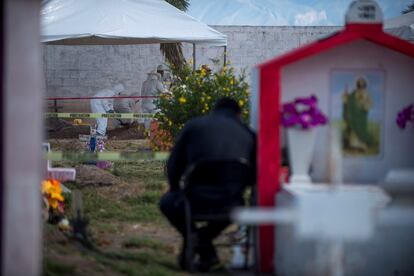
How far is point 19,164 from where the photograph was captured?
4527 mm

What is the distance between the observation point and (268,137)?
20.3 feet

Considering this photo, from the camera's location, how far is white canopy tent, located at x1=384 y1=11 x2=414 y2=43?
13292 millimetres

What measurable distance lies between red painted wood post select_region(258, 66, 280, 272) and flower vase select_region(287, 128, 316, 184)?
12 centimetres

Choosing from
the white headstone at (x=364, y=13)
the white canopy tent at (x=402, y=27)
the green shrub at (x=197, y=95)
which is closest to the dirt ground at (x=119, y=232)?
the green shrub at (x=197, y=95)

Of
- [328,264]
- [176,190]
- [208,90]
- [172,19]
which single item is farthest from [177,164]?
[172,19]

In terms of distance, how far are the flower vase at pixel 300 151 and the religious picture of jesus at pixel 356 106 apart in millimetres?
434

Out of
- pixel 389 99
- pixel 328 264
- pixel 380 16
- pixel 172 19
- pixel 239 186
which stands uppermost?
pixel 172 19

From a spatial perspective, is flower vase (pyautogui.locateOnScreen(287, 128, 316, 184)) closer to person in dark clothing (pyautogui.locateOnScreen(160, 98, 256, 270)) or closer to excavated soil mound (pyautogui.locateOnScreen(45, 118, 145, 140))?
person in dark clothing (pyautogui.locateOnScreen(160, 98, 256, 270))

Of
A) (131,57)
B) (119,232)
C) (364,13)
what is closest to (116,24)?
(119,232)

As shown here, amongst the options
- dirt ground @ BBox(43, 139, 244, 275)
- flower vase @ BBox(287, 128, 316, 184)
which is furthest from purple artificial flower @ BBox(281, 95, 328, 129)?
dirt ground @ BBox(43, 139, 244, 275)

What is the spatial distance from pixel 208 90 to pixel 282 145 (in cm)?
445

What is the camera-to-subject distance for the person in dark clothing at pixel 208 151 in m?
6.18

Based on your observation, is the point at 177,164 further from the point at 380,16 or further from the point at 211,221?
the point at 380,16

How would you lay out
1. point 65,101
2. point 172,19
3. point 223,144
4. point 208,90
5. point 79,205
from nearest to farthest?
point 223,144
point 79,205
point 208,90
point 172,19
point 65,101
